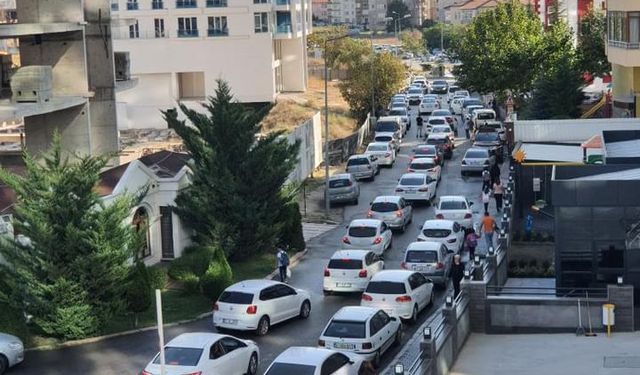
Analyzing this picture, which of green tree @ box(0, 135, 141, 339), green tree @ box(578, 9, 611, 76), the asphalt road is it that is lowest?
the asphalt road

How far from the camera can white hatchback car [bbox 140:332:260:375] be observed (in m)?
21.6

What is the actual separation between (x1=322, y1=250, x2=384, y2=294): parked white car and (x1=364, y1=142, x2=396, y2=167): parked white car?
1017 inches

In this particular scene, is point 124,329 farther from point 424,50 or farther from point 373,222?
point 424,50

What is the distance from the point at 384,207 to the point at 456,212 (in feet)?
8.87

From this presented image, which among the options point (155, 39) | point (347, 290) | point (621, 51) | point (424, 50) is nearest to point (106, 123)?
point (347, 290)

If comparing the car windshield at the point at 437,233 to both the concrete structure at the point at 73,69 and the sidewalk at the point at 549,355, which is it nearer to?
the sidewalk at the point at 549,355

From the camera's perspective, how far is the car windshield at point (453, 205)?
133 feet

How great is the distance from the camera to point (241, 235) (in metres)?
35.3

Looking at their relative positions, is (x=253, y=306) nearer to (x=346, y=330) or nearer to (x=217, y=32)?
(x=346, y=330)

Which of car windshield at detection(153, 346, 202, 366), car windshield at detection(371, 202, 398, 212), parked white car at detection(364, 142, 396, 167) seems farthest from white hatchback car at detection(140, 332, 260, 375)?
parked white car at detection(364, 142, 396, 167)

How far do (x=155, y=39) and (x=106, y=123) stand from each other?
43.6 meters

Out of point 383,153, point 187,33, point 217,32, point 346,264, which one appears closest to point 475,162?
point 383,153

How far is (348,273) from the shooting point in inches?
1219

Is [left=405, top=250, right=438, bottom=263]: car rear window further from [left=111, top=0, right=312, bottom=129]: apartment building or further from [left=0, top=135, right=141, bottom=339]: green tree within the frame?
[left=111, top=0, right=312, bottom=129]: apartment building
